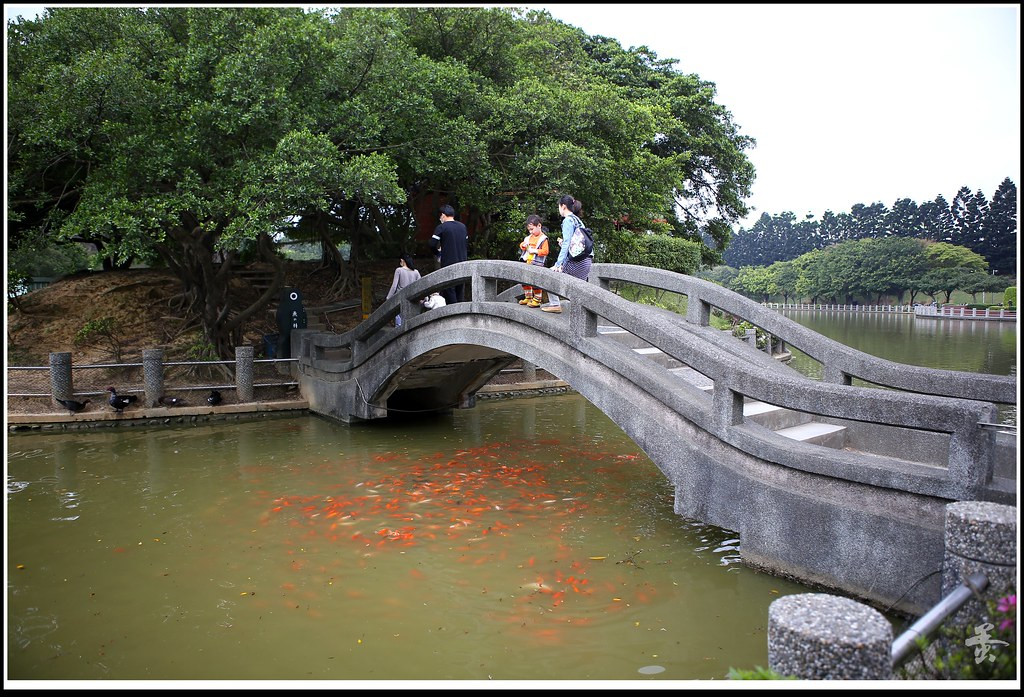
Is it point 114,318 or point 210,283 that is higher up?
point 210,283

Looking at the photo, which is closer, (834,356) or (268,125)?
(834,356)

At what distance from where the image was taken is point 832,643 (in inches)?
118

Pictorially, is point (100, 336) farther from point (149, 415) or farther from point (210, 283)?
point (149, 415)

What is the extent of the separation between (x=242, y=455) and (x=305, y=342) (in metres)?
3.91

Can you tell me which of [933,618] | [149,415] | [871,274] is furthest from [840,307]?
[933,618]

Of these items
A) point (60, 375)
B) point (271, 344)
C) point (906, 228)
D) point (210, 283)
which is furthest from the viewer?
point (906, 228)

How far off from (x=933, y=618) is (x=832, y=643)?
58 cm

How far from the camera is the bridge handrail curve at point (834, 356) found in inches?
231

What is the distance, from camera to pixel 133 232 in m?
10.9

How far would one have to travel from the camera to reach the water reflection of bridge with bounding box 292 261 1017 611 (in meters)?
4.94

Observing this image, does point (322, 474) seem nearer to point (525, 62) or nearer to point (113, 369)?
point (113, 369)

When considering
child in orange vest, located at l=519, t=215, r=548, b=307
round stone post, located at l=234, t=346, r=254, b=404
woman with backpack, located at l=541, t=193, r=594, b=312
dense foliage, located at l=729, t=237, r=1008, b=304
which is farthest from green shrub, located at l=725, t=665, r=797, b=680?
dense foliage, located at l=729, t=237, r=1008, b=304

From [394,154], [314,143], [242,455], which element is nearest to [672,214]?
[394,154]

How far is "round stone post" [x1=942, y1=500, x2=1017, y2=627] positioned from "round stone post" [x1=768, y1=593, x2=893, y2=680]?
0.91 m
